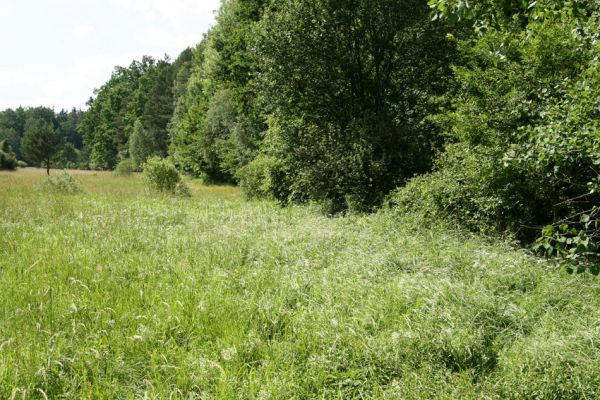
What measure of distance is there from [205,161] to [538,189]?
82.0ft

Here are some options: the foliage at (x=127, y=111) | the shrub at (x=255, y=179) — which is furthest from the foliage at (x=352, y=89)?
the foliage at (x=127, y=111)

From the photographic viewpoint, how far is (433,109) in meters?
13.2

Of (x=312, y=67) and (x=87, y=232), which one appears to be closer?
(x=87, y=232)

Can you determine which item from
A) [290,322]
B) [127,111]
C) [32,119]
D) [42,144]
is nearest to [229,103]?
[42,144]

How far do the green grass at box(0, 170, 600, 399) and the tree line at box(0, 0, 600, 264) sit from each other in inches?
44.3

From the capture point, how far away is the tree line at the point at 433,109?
515 cm

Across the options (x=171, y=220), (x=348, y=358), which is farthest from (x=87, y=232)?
(x=348, y=358)

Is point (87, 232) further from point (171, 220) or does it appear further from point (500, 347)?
point (500, 347)

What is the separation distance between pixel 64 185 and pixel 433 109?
645 inches

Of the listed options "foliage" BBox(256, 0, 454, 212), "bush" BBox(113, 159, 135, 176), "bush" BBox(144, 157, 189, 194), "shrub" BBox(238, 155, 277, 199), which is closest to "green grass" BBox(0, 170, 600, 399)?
"foliage" BBox(256, 0, 454, 212)

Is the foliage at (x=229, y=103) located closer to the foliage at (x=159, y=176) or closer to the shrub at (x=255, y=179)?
the shrub at (x=255, y=179)

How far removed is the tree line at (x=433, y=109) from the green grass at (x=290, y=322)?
44.3 inches

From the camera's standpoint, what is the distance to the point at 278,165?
14812mm

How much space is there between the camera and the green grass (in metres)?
3.21
